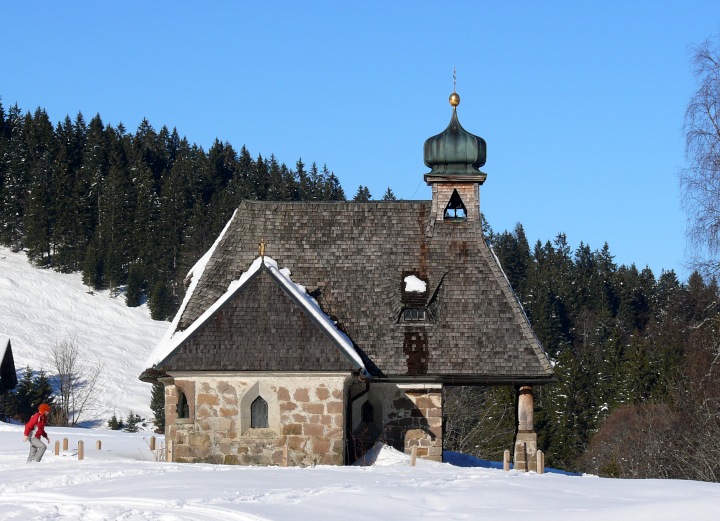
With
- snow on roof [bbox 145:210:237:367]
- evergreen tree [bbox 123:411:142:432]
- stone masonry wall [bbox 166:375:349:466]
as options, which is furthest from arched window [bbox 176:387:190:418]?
evergreen tree [bbox 123:411:142:432]

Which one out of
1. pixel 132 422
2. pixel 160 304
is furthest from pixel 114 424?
pixel 160 304

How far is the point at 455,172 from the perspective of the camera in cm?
2736

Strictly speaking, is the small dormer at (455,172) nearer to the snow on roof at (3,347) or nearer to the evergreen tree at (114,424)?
the snow on roof at (3,347)

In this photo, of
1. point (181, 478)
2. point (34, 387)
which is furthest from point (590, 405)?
point (181, 478)

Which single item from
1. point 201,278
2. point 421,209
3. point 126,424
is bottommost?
point 126,424

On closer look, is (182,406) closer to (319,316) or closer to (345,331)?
(319,316)

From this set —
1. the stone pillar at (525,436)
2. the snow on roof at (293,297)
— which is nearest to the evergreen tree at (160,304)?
the snow on roof at (293,297)

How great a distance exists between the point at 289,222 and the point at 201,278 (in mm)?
2388

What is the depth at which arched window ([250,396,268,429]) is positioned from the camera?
23.2 meters

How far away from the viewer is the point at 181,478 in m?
18.2

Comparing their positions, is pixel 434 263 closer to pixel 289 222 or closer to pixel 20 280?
pixel 289 222

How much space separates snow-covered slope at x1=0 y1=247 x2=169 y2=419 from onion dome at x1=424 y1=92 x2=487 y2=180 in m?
44.4

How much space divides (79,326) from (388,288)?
6323 centimetres

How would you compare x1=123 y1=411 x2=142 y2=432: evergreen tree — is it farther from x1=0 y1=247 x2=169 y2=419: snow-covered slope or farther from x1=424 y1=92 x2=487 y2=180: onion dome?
x1=424 y1=92 x2=487 y2=180: onion dome
